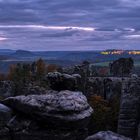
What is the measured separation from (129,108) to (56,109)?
4898 millimetres

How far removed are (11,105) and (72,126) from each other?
3742 millimetres

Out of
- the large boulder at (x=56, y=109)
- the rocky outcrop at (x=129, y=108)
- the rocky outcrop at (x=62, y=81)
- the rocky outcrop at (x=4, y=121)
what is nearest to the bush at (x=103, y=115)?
the rocky outcrop at (x=62, y=81)

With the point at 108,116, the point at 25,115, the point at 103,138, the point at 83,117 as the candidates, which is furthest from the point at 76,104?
the point at 108,116

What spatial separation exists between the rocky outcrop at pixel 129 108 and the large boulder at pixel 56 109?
2.55 metres

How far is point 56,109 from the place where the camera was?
74.8 feet

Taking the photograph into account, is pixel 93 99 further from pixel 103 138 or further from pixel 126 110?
pixel 103 138

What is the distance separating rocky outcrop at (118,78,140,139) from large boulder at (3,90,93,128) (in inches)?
101

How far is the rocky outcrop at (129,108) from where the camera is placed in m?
24.9

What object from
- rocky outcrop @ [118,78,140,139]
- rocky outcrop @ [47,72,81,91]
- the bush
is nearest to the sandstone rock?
rocky outcrop @ [118,78,140,139]

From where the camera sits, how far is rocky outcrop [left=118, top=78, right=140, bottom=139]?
81.8ft

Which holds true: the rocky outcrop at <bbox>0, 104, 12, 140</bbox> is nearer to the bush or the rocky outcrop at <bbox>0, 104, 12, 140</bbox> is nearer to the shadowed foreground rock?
the shadowed foreground rock

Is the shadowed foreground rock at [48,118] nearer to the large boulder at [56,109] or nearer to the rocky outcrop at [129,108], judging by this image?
the large boulder at [56,109]

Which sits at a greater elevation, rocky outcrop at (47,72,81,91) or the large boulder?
rocky outcrop at (47,72,81,91)

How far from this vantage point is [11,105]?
79.4 ft
